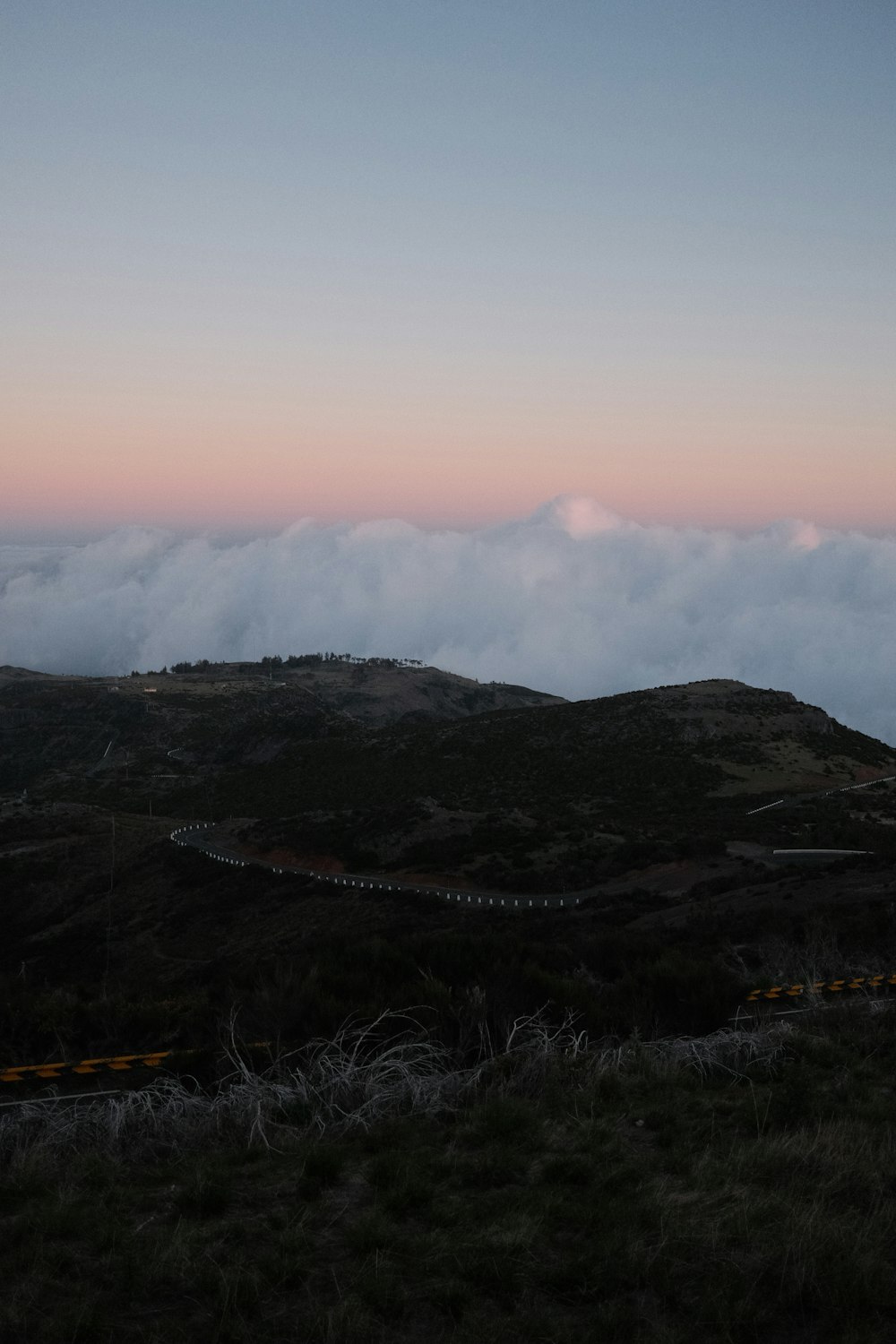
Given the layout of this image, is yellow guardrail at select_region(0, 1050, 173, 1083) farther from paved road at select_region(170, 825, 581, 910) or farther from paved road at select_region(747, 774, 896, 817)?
paved road at select_region(747, 774, 896, 817)

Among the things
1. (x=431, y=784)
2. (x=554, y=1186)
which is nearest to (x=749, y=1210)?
(x=554, y=1186)

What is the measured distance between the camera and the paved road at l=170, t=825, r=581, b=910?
30.3 metres

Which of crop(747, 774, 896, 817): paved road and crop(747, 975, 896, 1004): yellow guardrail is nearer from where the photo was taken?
crop(747, 975, 896, 1004): yellow guardrail

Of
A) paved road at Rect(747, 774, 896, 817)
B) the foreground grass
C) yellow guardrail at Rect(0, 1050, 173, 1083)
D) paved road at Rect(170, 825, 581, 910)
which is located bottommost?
paved road at Rect(170, 825, 581, 910)

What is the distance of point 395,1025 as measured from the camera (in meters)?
9.18

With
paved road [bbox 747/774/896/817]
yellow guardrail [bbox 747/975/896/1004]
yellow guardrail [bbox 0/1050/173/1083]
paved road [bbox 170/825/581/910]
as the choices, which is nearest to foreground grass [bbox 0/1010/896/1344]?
yellow guardrail [bbox 0/1050/173/1083]

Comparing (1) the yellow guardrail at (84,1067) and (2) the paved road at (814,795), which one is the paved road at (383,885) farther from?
(1) the yellow guardrail at (84,1067)

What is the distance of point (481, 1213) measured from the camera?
212 inches

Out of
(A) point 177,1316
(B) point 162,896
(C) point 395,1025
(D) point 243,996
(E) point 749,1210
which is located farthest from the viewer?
(B) point 162,896

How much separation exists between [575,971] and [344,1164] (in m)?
6.61

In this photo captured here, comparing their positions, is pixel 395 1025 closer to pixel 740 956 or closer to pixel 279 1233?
pixel 279 1233

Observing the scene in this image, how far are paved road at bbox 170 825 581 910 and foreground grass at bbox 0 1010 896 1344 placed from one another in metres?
21.2

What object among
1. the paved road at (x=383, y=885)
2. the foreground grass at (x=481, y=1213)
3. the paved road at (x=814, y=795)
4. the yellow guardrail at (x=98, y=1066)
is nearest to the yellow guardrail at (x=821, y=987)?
the foreground grass at (x=481, y=1213)

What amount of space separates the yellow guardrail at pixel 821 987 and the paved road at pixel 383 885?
16.5m
